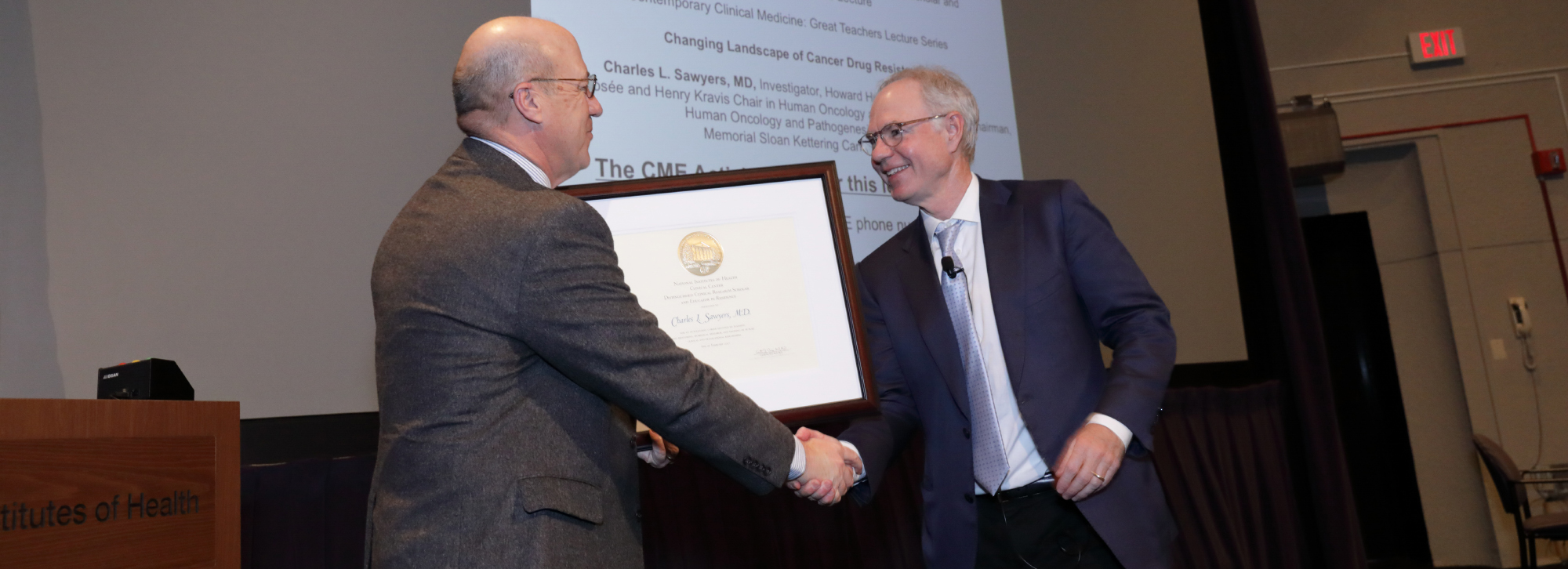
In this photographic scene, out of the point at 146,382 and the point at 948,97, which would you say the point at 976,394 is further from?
the point at 146,382

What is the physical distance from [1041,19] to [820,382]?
3181 mm

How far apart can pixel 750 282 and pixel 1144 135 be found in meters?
3.34

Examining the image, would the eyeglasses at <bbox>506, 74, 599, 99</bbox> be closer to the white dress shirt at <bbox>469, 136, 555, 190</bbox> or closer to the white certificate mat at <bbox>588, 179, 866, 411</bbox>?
the white dress shirt at <bbox>469, 136, 555, 190</bbox>

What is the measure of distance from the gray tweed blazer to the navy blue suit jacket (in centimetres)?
63

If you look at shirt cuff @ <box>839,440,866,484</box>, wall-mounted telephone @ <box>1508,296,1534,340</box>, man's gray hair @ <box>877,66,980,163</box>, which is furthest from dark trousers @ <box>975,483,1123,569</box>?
wall-mounted telephone @ <box>1508,296,1534,340</box>

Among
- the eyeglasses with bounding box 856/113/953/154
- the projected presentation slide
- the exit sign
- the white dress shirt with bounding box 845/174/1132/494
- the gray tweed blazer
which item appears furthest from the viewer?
the exit sign

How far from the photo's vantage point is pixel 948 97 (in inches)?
88.7

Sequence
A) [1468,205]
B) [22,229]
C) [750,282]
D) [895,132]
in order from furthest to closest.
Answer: [1468,205] → [22,229] → [895,132] → [750,282]

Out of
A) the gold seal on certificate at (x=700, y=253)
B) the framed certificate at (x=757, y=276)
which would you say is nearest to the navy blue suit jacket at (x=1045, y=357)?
the framed certificate at (x=757, y=276)

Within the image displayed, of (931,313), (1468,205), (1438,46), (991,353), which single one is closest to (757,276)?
(931,313)

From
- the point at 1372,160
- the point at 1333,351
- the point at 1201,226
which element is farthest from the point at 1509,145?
the point at 1201,226

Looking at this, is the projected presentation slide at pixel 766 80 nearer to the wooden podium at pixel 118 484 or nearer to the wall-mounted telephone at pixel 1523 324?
the wooden podium at pixel 118 484

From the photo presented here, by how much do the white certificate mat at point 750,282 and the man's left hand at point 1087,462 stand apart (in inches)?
18.6

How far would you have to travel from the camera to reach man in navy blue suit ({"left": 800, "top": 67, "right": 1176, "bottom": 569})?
5.98 feet
